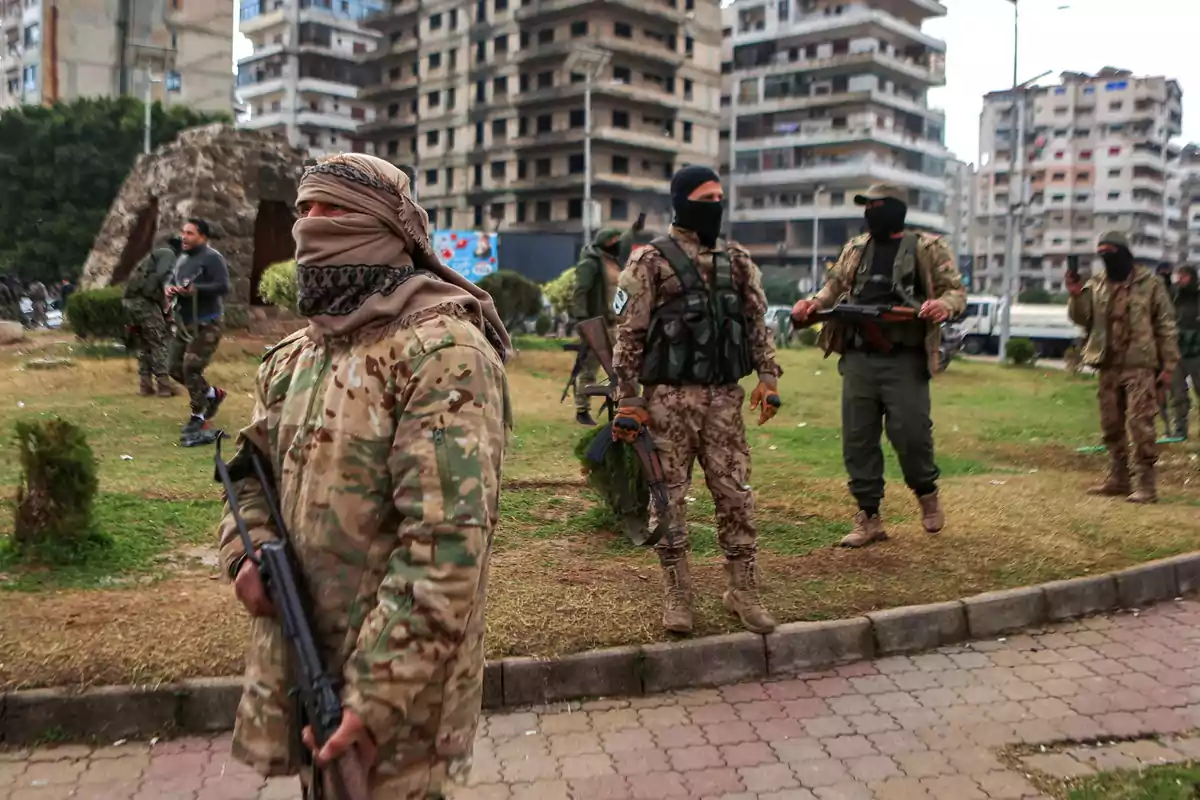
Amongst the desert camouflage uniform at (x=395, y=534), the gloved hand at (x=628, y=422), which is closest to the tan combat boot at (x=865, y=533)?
the gloved hand at (x=628, y=422)

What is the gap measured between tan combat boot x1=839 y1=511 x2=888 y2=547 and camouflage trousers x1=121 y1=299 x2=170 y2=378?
317 inches

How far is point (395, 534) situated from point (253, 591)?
0.96ft

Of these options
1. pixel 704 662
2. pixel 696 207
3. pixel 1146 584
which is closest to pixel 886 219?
pixel 696 207

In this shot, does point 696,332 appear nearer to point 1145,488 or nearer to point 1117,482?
point 1145,488

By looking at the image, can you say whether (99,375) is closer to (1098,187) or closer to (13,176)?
(13,176)

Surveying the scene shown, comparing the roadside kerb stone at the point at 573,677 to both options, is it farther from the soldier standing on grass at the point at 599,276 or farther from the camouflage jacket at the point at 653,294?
the soldier standing on grass at the point at 599,276

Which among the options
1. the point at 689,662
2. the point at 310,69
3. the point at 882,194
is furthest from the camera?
the point at 310,69

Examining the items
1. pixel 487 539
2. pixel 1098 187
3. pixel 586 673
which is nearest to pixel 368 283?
pixel 487 539

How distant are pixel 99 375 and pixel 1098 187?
90739 mm

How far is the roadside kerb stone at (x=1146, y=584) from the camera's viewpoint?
216 inches

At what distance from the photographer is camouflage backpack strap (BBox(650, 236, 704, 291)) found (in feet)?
15.0

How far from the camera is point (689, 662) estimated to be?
436cm

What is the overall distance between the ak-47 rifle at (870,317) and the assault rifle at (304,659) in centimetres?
419


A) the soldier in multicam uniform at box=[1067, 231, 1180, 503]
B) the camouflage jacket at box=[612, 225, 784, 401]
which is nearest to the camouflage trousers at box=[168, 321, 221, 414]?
the camouflage jacket at box=[612, 225, 784, 401]
